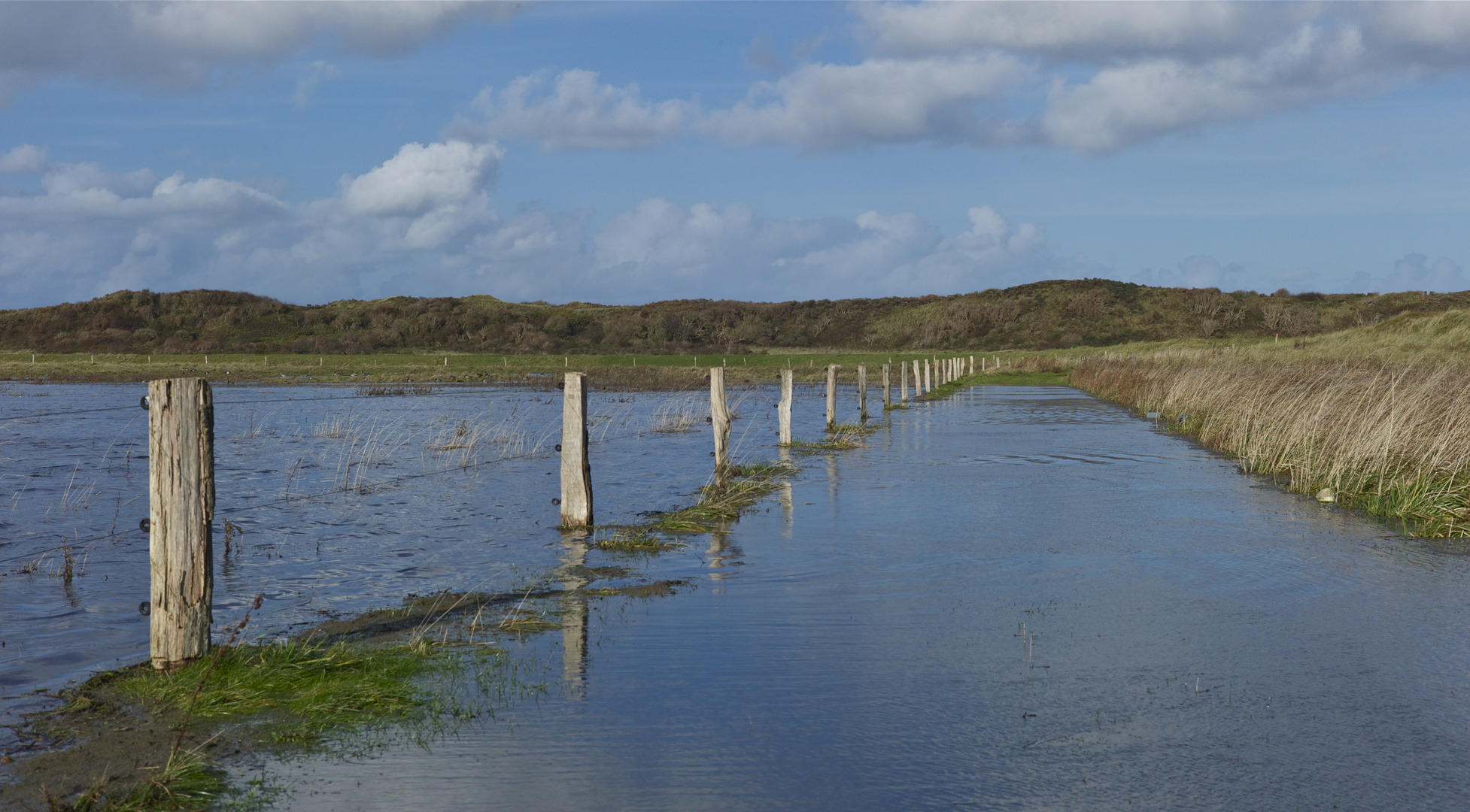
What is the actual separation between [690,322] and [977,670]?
139 m

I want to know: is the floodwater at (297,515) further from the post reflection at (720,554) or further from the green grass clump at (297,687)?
the post reflection at (720,554)

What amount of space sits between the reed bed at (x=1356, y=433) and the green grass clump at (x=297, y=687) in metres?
11.2

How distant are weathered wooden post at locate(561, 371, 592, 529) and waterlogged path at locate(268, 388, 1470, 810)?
6.38ft

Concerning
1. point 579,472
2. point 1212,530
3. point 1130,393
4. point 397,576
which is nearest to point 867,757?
point 397,576

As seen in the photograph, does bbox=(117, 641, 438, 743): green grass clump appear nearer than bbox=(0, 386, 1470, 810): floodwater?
No

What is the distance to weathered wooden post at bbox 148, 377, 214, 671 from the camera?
6910mm

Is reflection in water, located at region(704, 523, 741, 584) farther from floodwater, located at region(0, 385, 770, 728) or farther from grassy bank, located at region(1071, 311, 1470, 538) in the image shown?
grassy bank, located at region(1071, 311, 1470, 538)

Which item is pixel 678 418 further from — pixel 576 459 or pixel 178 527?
pixel 178 527

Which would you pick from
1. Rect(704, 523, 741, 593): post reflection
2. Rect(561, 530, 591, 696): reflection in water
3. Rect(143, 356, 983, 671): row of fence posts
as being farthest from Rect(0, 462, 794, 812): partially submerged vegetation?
Rect(704, 523, 741, 593): post reflection

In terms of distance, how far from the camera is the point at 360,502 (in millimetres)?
17328

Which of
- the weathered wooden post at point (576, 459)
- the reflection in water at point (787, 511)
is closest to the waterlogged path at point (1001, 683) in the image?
the reflection in water at point (787, 511)

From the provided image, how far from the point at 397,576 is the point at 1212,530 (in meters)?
9.01

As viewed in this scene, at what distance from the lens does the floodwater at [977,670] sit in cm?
528

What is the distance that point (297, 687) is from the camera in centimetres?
680
